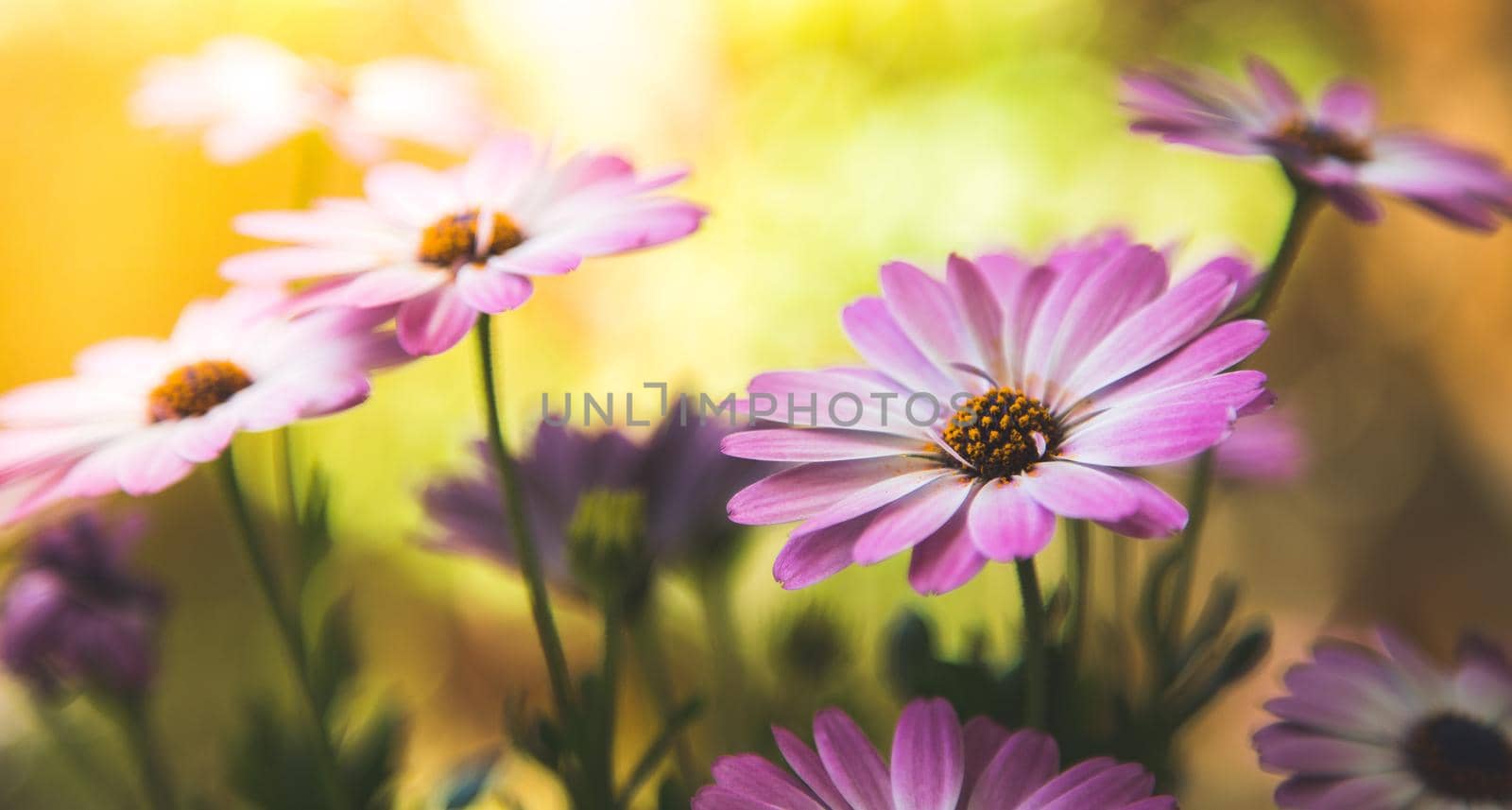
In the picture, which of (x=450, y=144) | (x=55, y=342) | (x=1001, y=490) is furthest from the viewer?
(x=55, y=342)

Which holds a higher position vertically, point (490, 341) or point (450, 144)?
point (450, 144)

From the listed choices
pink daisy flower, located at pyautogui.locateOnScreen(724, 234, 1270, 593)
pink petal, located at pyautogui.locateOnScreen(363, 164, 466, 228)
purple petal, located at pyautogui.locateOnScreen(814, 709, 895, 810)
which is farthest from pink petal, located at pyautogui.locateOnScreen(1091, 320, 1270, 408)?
pink petal, located at pyautogui.locateOnScreen(363, 164, 466, 228)

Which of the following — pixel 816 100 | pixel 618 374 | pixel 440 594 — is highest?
pixel 816 100

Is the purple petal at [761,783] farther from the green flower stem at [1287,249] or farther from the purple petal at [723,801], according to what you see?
the green flower stem at [1287,249]

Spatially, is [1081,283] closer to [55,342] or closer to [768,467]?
[768,467]

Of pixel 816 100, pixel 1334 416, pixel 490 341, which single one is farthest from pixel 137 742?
pixel 1334 416

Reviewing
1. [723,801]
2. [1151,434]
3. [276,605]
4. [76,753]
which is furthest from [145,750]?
[1151,434]

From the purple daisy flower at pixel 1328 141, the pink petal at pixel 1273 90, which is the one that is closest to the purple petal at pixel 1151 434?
the purple daisy flower at pixel 1328 141
